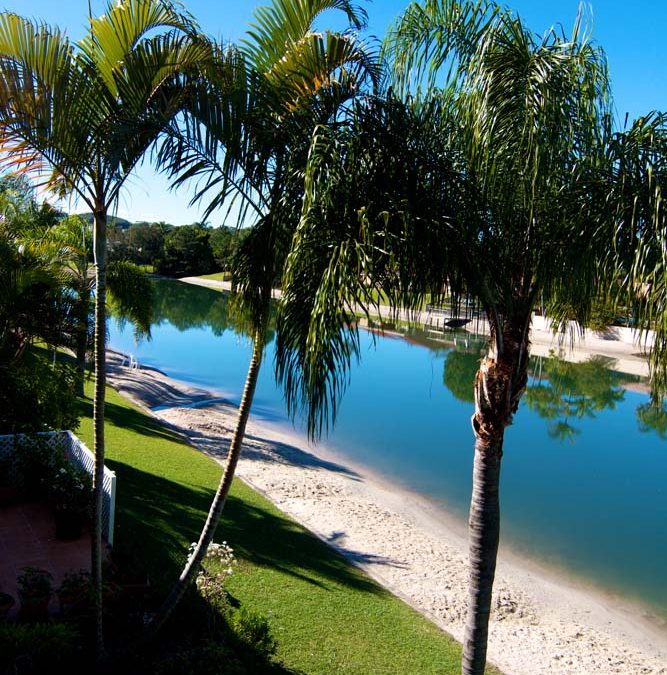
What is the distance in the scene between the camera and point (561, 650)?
7750 mm

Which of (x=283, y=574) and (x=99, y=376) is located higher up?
(x=99, y=376)

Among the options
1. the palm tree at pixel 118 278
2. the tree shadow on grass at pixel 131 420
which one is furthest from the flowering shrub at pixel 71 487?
the tree shadow on grass at pixel 131 420

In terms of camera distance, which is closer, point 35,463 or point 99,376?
point 99,376

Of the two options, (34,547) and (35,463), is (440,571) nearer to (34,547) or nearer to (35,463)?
(34,547)

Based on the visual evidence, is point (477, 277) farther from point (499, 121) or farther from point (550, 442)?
point (550, 442)

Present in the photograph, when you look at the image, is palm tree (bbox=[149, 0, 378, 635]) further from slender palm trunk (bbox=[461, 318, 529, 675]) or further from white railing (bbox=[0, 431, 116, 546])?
white railing (bbox=[0, 431, 116, 546])

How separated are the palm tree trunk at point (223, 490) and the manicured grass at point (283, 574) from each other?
2.14 ft

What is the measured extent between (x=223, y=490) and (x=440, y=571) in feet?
19.4

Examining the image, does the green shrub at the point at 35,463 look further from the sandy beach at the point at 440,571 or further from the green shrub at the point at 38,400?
the sandy beach at the point at 440,571

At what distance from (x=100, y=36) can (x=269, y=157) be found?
1.29 metres

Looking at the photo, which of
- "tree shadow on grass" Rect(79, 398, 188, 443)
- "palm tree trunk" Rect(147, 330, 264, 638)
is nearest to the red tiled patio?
"palm tree trunk" Rect(147, 330, 264, 638)

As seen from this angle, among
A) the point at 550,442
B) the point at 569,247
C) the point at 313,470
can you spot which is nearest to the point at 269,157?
the point at 569,247

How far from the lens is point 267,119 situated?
4129 mm

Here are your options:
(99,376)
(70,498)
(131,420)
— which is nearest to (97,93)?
(99,376)
